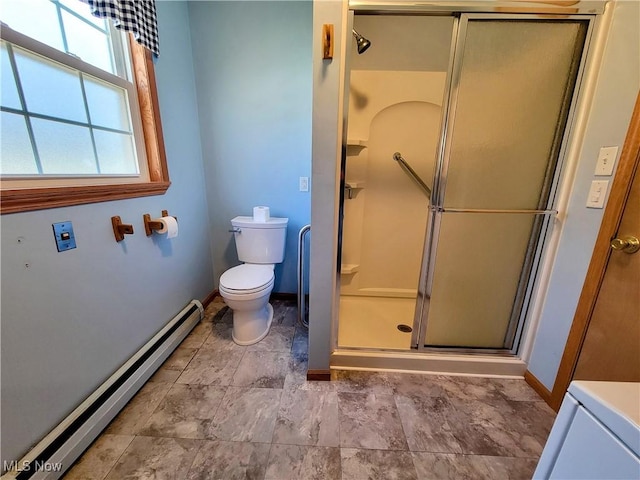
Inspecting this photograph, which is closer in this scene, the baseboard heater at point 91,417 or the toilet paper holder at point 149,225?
the baseboard heater at point 91,417

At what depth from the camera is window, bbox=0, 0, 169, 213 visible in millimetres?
898

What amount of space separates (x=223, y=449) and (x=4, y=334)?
35.3 inches

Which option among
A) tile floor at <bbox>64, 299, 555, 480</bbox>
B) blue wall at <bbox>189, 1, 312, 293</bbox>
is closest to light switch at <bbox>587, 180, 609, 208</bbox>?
tile floor at <bbox>64, 299, 555, 480</bbox>

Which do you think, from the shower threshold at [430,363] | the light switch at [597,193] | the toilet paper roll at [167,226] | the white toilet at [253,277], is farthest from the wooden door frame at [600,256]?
the toilet paper roll at [167,226]

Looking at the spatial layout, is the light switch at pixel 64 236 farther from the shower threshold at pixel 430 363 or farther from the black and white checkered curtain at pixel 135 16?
the shower threshold at pixel 430 363

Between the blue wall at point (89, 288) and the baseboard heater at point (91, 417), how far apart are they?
1.4 inches

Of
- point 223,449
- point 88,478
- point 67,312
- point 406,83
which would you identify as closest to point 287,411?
point 223,449

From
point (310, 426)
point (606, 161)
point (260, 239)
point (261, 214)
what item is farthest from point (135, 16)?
point (606, 161)

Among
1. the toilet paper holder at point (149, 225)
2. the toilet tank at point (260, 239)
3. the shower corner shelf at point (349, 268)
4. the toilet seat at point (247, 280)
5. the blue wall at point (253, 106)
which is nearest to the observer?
the toilet paper holder at point (149, 225)

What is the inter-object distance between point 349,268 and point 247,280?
94 cm

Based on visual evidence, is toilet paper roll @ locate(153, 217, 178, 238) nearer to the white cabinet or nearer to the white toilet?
the white toilet

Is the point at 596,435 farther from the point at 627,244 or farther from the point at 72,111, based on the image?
the point at 72,111

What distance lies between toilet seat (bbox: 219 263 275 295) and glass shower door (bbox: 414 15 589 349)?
40.8 inches

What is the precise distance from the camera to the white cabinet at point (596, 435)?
0.44m
